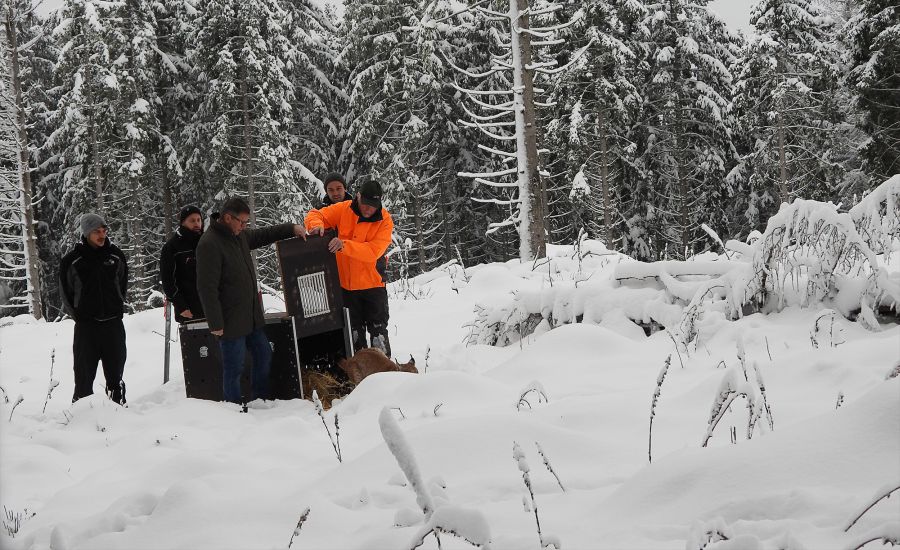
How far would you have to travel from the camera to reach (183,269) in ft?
22.3

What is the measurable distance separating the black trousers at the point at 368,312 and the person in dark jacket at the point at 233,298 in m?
0.92

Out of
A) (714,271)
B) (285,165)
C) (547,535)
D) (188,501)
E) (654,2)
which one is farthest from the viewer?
(654,2)

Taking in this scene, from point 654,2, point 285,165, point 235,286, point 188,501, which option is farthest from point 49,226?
point 188,501

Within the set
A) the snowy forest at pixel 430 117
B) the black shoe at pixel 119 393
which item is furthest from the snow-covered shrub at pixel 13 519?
the snowy forest at pixel 430 117

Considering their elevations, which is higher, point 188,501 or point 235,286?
point 235,286

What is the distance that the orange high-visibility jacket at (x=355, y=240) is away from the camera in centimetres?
648

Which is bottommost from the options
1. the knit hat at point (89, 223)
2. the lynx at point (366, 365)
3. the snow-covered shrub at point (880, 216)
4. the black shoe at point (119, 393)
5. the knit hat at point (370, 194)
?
the black shoe at point (119, 393)

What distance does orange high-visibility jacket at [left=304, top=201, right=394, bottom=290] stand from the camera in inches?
255

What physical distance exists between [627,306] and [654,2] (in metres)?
23.7

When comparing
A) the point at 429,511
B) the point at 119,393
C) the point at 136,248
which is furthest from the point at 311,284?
the point at 136,248

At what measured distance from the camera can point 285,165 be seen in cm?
2236

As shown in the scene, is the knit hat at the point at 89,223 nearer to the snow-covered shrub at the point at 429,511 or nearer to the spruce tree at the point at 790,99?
the snow-covered shrub at the point at 429,511

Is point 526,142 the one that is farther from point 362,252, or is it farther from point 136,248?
point 136,248

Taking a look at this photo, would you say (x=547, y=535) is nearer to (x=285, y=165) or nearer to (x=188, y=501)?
(x=188, y=501)
